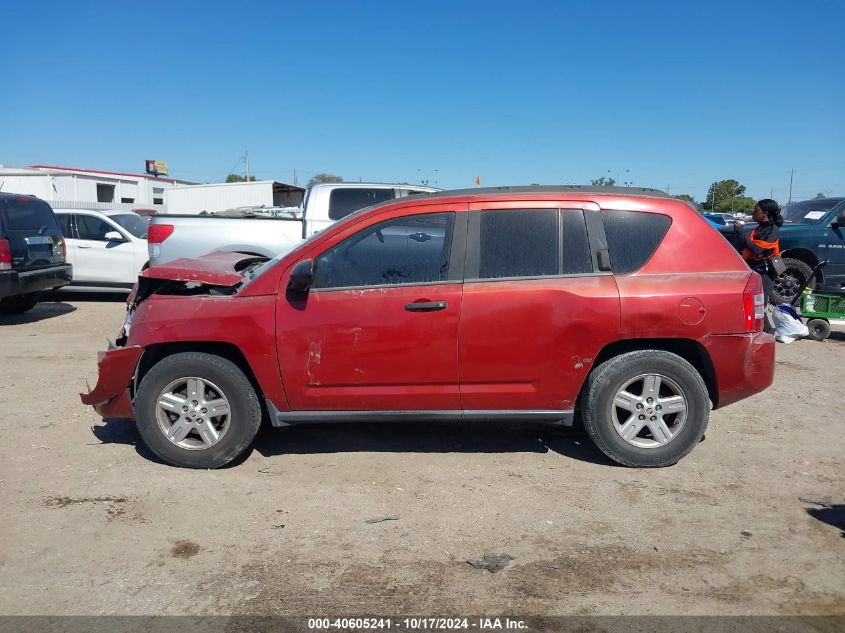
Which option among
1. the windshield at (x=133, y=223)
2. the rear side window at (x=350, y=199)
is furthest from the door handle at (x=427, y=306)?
the windshield at (x=133, y=223)

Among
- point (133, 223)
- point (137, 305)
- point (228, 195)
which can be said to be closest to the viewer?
point (137, 305)

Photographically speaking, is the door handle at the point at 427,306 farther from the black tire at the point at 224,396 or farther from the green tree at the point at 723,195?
the green tree at the point at 723,195

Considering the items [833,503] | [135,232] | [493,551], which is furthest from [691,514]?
[135,232]

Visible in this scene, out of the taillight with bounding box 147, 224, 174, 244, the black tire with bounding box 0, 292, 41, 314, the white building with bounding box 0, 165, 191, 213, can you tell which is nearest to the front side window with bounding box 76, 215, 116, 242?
the black tire with bounding box 0, 292, 41, 314

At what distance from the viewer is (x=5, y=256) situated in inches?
382

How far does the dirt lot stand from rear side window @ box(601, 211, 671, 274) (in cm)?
143

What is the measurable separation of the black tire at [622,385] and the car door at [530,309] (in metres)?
0.14

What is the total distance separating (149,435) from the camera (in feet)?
15.4

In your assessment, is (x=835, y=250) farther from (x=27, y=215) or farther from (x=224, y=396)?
(x=27, y=215)

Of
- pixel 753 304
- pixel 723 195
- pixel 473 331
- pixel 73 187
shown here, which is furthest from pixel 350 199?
pixel 723 195

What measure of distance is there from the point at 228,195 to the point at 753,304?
26.5m

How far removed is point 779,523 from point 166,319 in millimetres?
3994

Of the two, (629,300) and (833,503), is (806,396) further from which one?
(629,300)

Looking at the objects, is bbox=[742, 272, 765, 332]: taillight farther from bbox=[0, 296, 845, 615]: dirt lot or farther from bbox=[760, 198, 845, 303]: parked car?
bbox=[760, 198, 845, 303]: parked car
